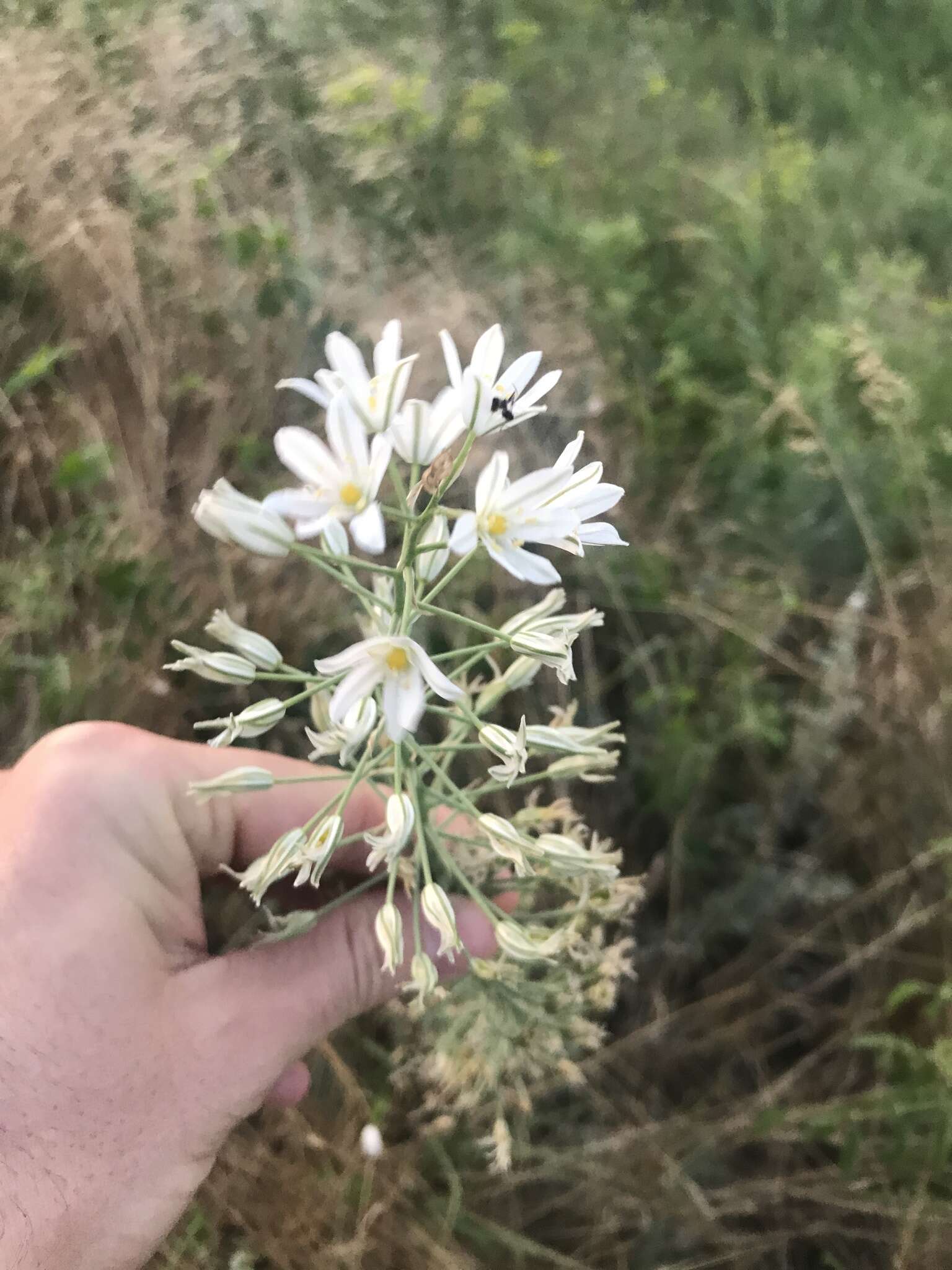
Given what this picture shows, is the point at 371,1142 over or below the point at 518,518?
below

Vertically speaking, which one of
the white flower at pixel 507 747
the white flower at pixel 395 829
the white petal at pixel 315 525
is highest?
the white petal at pixel 315 525

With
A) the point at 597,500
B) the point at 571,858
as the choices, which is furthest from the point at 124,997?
the point at 597,500

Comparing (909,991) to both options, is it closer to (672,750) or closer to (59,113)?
(672,750)

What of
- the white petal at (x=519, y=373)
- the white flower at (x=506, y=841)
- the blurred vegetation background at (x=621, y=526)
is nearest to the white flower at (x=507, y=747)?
the white flower at (x=506, y=841)

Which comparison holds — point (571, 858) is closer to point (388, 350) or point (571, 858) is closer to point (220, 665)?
point (220, 665)

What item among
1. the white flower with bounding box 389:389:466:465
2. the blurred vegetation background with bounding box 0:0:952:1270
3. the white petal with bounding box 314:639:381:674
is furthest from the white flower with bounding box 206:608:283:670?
the blurred vegetation background with bounding box 0:0:952:1270

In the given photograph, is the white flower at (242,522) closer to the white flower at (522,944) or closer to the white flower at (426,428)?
the white flower at (426,428)

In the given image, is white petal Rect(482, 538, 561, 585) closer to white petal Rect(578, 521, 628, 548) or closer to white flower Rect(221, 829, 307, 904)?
white petal Rect(578, 521, 628, 548)
